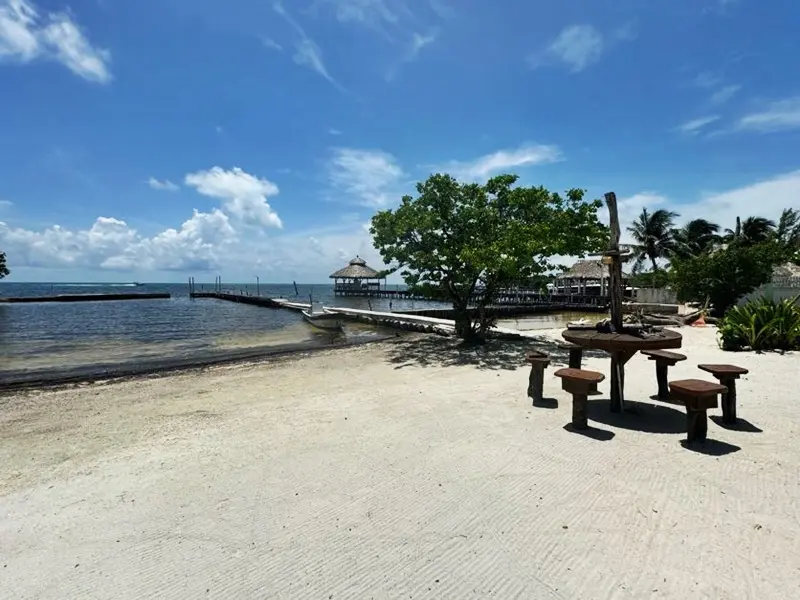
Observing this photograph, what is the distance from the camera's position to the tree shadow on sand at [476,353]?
9.65 meters

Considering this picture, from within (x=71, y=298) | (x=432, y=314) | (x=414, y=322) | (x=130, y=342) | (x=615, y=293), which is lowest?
(x=130, y=342)

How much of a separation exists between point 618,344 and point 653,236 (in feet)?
135

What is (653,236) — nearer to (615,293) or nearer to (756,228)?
(756,228)

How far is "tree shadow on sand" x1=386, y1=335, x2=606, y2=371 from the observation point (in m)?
9.65

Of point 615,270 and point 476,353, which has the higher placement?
point 615,270

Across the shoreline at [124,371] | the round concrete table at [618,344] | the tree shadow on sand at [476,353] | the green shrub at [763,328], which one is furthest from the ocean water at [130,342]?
the green shrub at [763,328]

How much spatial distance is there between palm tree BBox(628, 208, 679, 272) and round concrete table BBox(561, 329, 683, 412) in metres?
38.6

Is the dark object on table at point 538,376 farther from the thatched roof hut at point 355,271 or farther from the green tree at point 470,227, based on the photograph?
the thatched roof hut at point 355,271

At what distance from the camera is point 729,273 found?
1794 cm

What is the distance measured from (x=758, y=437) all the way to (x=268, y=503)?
5.01 meters

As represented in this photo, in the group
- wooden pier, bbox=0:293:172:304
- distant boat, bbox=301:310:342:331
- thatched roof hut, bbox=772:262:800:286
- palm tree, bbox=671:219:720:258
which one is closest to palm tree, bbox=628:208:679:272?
palm tree, bbox=671:219:720:258

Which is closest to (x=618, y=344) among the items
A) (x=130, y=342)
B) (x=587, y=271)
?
(x=130, y=342)

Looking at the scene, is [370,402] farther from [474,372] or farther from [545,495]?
[545,495]

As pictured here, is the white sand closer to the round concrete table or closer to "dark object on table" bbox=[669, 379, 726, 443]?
→ "dark object on table" bbox=[669, 379, 726, 443]
